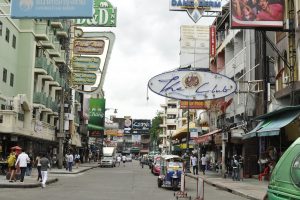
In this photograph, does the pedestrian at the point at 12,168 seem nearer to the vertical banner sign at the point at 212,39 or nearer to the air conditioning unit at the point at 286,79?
the air conditioning unit at the point at 286,79

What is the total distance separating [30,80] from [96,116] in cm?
4282

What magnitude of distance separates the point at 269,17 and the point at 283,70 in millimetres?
3263

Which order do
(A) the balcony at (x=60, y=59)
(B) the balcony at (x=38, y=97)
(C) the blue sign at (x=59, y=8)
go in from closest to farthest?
(C) the blue sign at (x=59, y=8) → (B) the balcony at (x=38, y=97) → (A) the balcony at (x=60, y=59)

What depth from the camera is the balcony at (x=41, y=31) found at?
47625 millimetres

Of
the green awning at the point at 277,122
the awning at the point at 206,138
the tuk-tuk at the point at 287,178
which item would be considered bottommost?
the tuk-tuk at the point at 287,178

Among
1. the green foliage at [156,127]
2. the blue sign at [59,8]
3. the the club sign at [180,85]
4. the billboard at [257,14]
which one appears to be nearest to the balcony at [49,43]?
the billboard at [257,14]

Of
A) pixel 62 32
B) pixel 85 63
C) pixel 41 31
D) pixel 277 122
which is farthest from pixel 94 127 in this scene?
pixel 277 122

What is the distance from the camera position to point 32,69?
46656 mm

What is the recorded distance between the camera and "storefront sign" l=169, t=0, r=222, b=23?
35938 millimetres

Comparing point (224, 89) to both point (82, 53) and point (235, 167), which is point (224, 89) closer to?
point (235, 167)

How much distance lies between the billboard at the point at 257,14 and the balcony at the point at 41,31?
994 inches

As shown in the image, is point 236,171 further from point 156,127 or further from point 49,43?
point 156,127

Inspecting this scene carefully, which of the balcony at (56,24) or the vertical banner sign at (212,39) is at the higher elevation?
the balcony at (56,24)

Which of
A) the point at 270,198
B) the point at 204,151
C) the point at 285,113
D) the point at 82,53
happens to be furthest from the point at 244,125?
the point at 270,198
